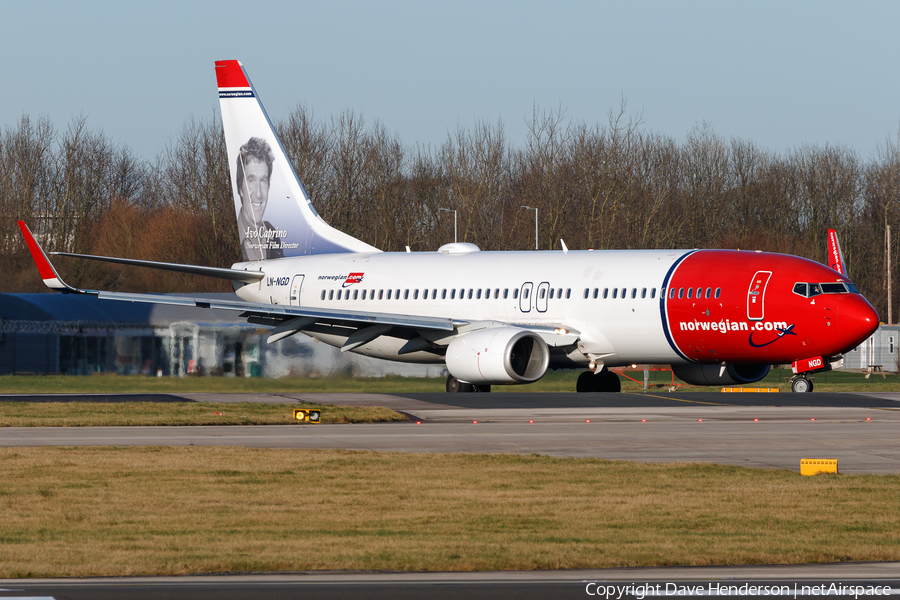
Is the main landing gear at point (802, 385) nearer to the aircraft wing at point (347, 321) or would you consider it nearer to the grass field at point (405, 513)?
the aircraft wing at point (347, 321)

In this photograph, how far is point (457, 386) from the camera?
37188 mm

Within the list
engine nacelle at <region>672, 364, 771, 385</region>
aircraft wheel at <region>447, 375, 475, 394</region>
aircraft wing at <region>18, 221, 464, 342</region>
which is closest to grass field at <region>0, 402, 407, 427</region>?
aircraft wing at <region>18, 221, 464, 342</region>

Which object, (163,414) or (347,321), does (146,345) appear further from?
(163,414)

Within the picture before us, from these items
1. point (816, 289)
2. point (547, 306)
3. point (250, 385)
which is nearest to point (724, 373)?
point (816, 289)

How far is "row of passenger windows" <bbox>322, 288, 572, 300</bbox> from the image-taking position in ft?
119

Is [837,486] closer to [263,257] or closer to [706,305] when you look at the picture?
[706,305]

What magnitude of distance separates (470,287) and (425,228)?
48494mm

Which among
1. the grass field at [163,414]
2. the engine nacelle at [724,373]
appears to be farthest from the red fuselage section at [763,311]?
the grass field at [163,414]

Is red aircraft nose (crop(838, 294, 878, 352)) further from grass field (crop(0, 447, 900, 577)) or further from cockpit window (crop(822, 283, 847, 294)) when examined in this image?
grass field (crop(0, 447, 900, 577))

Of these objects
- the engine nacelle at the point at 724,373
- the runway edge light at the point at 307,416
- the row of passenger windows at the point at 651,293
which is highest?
the row of passenger windows at the point at 651,293

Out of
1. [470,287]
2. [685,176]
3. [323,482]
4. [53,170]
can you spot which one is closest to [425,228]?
[685,176]

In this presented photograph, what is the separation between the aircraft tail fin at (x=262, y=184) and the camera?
43.1 meters

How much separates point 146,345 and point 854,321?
887 inches

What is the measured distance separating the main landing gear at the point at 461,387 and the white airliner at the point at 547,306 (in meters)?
0.06
